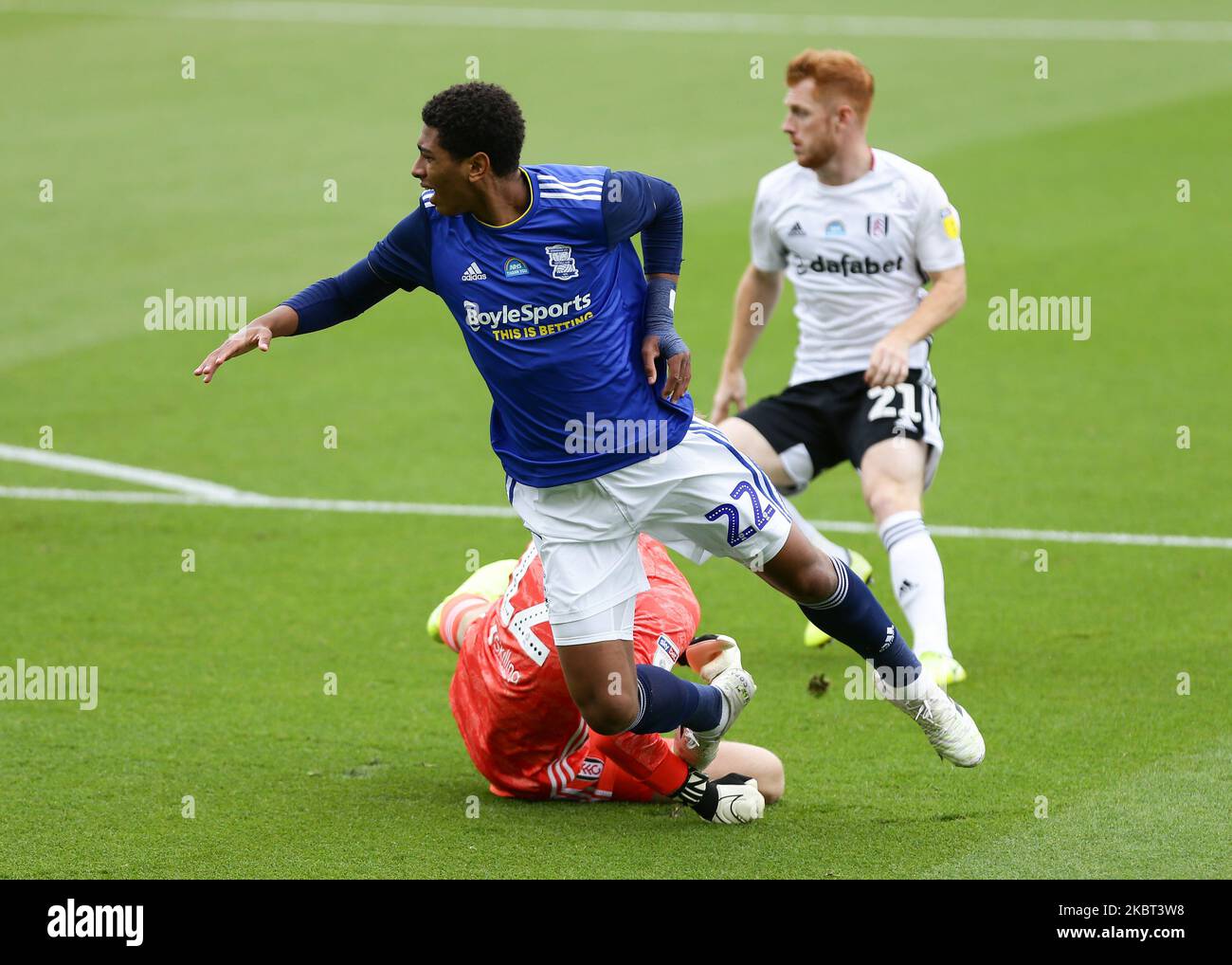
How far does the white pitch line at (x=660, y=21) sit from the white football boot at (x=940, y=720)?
1865 cm

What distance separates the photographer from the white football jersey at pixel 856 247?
301 inches

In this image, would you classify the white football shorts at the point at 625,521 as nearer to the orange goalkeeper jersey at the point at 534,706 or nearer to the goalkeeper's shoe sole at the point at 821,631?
the orange goalkeeper jersey at the point at 534,706

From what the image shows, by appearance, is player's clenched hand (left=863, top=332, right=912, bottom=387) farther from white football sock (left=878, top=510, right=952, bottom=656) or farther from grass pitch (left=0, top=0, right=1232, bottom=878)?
grass pitch (left=0, top=0, right=1232, bottom=878)

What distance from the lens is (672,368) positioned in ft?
18.7

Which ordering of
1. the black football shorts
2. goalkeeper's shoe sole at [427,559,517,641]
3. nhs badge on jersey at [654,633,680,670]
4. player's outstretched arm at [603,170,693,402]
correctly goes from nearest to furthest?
player's outstretched arm at [603,170,693,402] → nhs badge on jersey at [654,633,680,670] → goalkeeper's shoe sole at [427,559,517,641] → the black football shorts

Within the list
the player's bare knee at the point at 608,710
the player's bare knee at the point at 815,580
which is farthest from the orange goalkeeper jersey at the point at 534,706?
the player's bare knee at the point at 815,580

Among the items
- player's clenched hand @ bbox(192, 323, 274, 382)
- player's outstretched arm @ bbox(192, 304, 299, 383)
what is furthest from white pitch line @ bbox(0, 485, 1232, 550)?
player's clenched hand @ bbox(192, 323, 274, 382)

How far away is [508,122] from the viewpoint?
17.8 ft

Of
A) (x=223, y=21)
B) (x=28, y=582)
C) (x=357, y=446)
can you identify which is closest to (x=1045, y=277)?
(x=357, y=446)

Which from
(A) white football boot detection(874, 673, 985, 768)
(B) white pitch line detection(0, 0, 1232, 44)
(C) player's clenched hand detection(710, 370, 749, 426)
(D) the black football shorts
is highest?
(B) white pitch line detection(0, 0, 1232, 44)

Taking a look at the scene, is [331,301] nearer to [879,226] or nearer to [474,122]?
[474,122]

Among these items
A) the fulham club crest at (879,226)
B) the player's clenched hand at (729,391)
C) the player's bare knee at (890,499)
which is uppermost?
the fulham club crest at (879,226)

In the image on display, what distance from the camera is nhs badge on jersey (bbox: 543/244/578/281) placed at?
5539 mm

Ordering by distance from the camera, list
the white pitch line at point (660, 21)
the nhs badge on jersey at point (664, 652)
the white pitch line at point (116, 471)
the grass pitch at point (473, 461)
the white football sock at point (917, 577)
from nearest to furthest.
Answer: the grass pitch at point (473, 461) < the nhs badge on jersey at point (664, 652) < the white football sock at point (917, 577) < the white pitch line at point (116, 471) < the white pitch line at point (660, 21)
